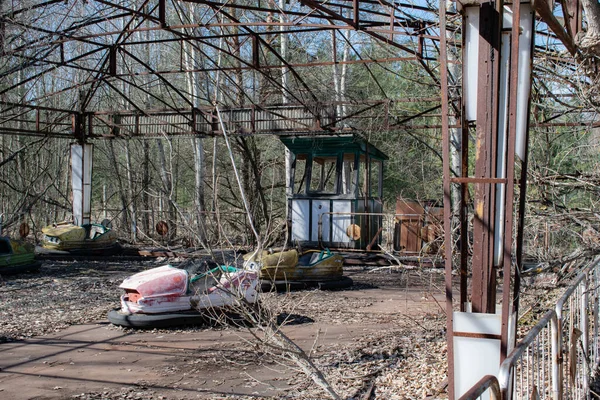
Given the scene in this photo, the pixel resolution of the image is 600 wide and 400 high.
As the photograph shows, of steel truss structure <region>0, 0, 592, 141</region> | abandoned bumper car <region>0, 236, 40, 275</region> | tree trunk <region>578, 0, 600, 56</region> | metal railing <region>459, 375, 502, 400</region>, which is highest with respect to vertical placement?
steel truss structure <region>0, 0, 592, 141</region>

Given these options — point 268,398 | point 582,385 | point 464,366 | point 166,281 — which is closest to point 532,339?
point 464,366

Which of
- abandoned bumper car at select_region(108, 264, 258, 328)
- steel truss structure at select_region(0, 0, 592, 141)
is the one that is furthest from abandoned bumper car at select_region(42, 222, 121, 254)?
abandoned bumper car at select_region(108, 264, 258, 328)

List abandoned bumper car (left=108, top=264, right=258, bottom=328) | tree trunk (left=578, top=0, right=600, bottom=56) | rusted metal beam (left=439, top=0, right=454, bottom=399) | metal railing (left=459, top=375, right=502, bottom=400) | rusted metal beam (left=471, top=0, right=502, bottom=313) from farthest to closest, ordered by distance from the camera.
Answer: abandoned bumper car (left=108, top=264, right=258, bottom=328) < tree trunk (left=578, top=0, right=600, bottom=56) < rusted metal beam (left=471, top=0, right=502, bottom=313) < rusted metal beam (left=439, top=0, right=454, bottom=399) < metal railing (left=459, top=375, right=502, bottom=400)

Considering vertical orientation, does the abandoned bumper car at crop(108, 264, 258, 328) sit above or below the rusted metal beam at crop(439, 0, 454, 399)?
below

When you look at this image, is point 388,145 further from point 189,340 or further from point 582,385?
point 582,385

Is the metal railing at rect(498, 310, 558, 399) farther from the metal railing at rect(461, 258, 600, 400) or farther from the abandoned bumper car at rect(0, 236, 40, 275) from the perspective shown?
the abandoned bumper car at rect(0, 236, 40, 275)

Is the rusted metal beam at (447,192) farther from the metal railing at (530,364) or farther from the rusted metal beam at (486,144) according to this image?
the metal railing at (530,364)

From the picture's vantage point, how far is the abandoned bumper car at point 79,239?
54.2 feet

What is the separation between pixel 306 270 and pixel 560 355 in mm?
7917

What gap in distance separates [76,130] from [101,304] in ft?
29.8

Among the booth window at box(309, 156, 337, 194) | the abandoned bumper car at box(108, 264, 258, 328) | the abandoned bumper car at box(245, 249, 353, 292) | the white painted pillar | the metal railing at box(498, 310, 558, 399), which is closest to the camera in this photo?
the metal railing at box(498, 310, 558, 399)

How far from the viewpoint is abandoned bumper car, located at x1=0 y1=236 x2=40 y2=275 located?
1292cm

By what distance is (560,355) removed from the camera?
3668 millimetres

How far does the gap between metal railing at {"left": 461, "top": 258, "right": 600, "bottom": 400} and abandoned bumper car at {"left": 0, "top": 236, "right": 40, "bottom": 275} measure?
Result: 11329 millimetres
